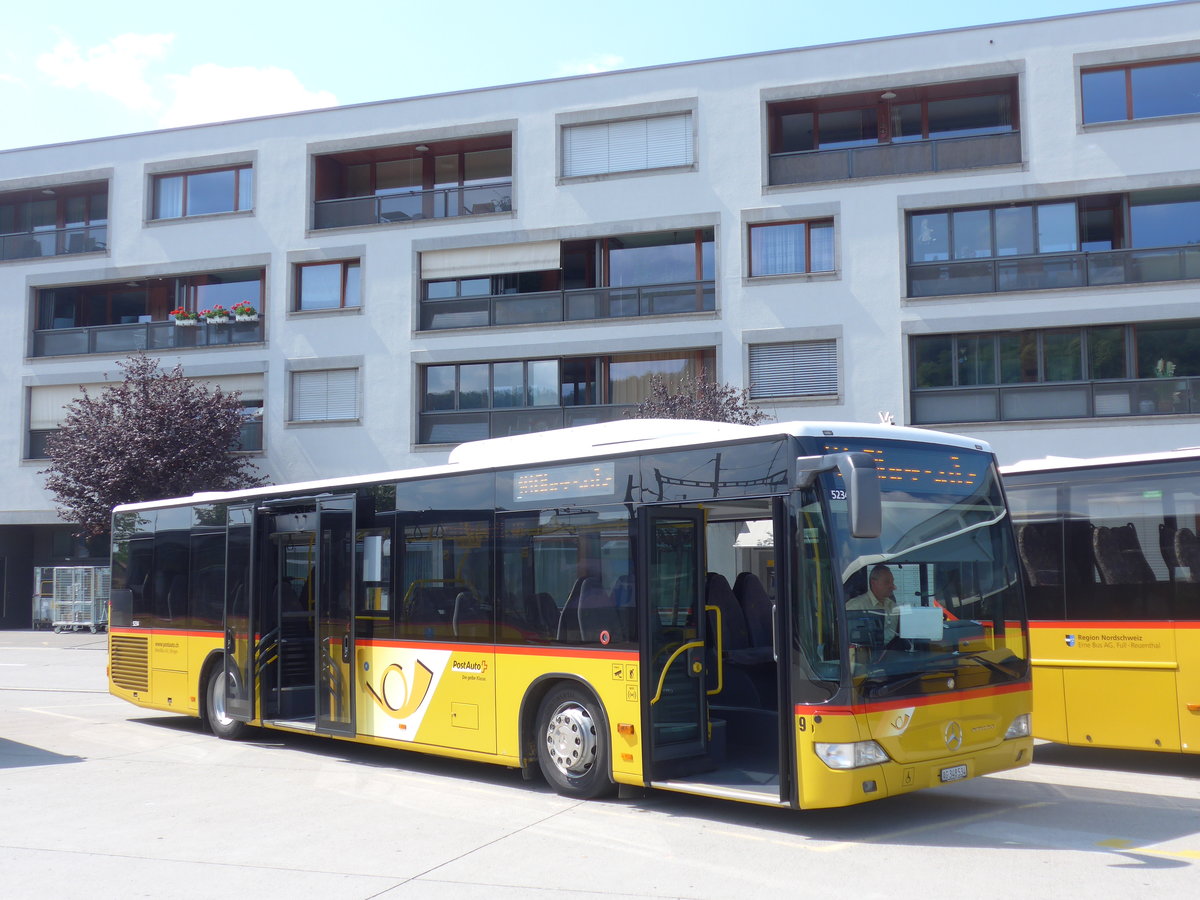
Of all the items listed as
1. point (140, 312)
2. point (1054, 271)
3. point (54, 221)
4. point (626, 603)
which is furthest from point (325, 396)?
point (626, 603)

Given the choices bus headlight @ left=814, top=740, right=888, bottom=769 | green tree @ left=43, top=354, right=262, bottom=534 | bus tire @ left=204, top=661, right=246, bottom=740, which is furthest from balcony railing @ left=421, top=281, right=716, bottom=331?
bus headlight @ left=814, top=740, right=888, bottom=769

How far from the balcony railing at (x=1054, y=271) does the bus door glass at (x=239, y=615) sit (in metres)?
17.6

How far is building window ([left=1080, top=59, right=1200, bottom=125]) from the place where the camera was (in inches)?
992

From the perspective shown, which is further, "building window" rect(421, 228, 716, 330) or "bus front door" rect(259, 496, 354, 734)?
"building window" rect(421, 228, 716, 330)

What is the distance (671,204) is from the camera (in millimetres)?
28062

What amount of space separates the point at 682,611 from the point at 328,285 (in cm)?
2440

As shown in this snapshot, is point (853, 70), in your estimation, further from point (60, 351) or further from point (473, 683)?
point (60, 351)

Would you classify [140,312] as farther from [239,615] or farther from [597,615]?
[597,615]

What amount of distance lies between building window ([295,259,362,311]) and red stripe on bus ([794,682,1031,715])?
24.8 meters

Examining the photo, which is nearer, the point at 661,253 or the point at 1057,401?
the point at 1057,401

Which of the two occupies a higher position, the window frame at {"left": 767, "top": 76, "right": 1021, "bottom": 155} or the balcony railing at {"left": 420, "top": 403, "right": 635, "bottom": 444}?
the window frame at {"left": 767, "top": 76, "right": 1021, "bottom": 155}

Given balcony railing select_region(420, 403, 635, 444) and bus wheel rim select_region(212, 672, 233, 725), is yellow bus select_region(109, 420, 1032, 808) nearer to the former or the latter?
bus wheel rim select_region(212, 672, 233, 725)

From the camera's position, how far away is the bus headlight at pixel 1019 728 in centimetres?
866

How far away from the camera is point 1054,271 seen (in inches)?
1006
